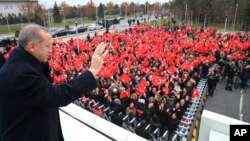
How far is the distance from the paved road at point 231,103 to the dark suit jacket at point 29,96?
12.7 metres

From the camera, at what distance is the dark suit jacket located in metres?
1.63

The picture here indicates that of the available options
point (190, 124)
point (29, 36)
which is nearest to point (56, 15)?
point (190, 124)

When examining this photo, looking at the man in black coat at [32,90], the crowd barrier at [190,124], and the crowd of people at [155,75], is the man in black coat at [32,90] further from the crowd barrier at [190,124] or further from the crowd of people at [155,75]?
the crowd barrier at [190,124]

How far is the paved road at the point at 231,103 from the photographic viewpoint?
42.7 ft

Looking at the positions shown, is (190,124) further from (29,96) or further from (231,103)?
(29,96)

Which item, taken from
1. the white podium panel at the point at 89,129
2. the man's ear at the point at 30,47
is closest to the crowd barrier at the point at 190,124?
the white podium panel at the point at 89,129

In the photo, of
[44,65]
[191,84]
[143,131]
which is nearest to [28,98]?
[44,65]

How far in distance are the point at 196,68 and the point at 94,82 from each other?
15.4m

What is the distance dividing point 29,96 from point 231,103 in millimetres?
14794

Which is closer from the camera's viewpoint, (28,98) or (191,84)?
(28,98)

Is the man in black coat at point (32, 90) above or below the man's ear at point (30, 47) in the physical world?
below

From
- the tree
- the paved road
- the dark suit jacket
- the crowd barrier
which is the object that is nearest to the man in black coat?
the dark suit jacket

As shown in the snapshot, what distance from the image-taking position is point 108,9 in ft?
273

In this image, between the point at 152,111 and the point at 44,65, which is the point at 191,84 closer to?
the point at 152,111
